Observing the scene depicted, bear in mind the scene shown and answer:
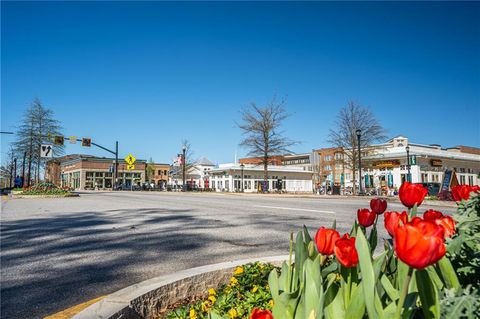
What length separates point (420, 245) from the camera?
31.1 inches

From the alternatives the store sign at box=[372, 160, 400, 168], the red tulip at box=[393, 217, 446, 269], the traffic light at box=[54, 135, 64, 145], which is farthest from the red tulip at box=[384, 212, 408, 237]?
the store sign at box=[372, 160, 400, 168]

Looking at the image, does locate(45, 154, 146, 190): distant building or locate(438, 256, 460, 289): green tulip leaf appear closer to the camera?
locate(438, 256, 460, 289): green tulip leaf

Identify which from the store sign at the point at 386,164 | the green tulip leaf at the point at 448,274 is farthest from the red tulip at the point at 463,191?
the store sign at the point at 386,164

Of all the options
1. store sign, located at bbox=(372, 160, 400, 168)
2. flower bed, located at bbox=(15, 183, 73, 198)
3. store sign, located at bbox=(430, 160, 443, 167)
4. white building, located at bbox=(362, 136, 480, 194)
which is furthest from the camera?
store sign, located at bbox=(430, 160, 443, 167)

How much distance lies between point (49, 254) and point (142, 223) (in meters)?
3.41

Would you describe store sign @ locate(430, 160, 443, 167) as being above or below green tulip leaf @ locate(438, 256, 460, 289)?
above

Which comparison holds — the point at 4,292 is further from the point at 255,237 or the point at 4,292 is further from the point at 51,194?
the point at 51,194

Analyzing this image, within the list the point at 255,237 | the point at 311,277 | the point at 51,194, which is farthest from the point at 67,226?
the point at 51,194

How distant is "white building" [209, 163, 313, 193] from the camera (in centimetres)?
5206

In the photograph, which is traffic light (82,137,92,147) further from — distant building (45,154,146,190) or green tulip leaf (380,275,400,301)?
distant building (45,154,146,190)

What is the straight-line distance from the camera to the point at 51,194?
24.2m

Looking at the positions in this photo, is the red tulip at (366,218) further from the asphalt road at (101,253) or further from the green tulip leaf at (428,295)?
the asphalt road at (101,253)

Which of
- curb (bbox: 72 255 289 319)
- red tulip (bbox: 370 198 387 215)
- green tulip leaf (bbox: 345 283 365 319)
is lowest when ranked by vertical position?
curb (bbox: 72 255 289 319)

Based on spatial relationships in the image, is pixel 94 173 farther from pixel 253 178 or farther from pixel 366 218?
pixel 366 218
